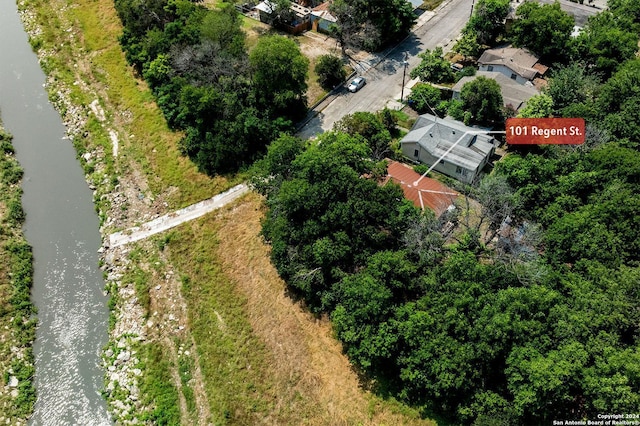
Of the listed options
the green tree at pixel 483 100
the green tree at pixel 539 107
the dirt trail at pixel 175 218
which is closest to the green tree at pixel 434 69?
the green tree at pixel 483 100

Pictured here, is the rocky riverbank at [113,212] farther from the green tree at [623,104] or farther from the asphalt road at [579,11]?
the asphalt road at [579,11]

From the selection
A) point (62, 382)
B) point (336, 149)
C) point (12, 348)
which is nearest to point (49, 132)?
point (12, 348)

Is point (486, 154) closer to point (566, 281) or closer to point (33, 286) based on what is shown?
point (566, 281)

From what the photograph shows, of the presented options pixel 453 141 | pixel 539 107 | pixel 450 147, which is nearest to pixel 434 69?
pixel 453 141

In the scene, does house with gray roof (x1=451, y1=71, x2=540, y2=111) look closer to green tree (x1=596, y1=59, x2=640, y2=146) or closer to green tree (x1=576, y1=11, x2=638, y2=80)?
green tree (x1=596, y1=59, x2=640, y2=146)

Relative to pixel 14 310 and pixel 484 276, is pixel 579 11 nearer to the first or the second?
pixel 484 276

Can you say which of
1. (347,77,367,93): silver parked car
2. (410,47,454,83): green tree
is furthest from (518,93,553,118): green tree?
(347,77,367,93): silver parked car

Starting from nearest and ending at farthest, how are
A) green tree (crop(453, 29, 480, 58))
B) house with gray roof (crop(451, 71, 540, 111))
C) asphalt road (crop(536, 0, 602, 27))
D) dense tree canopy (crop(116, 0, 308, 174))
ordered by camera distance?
dense tree canopy (crop(116, 0, 308, 174)), house with gray roof (crop(451, 71, 540, 111)), green tree (crop(453, 29, 480, 58)), asphalt road (crop(536, 0, 602, 27))
